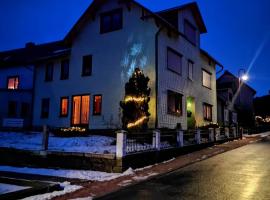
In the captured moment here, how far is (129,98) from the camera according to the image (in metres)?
18.6

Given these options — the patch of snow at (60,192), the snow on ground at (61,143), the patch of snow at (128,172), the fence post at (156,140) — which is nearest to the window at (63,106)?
the snow on ground at (61,143)

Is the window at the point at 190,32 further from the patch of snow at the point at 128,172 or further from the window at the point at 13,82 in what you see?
the window at the point at 13,82

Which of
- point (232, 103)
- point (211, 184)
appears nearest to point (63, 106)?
point (211, 184)

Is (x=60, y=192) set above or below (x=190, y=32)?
below

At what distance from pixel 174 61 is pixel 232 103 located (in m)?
23.1

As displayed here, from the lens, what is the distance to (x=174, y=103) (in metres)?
22.3

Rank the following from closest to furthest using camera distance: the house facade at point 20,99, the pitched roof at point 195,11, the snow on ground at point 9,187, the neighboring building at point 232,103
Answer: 1. the snow on ground at point 9,187
2. the pitched roof at point 195,11
3. the house facade at point 20,99
4. the neighboring building at point 232,103

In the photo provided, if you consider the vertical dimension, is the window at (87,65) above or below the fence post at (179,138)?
above

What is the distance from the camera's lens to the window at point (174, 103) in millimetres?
21453

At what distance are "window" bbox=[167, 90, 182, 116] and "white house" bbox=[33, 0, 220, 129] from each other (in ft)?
0.23

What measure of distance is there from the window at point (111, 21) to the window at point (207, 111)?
33.7ft

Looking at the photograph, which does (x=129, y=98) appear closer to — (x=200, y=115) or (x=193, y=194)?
(x=200, y=115)

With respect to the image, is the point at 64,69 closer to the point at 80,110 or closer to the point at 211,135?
the point at 80,110

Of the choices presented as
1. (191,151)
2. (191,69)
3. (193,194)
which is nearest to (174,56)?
(191,69)
